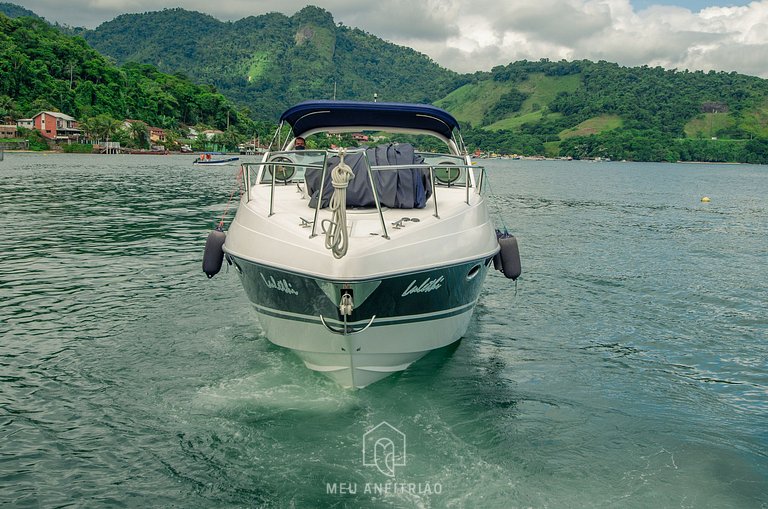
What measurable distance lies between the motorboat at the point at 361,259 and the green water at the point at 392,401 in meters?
0.73

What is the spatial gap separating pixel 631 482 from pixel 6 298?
10.7 meters

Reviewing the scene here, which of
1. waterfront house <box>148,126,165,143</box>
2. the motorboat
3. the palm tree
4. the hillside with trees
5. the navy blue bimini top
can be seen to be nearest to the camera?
the motorboat

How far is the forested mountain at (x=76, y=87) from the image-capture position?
384ft

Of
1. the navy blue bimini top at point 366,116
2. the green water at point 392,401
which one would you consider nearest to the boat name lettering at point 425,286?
the green water at point 392,401

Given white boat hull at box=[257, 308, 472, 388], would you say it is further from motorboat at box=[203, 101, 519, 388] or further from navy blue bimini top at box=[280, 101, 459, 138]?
navy blue bimini top at box=[280, 101, 459, 138]

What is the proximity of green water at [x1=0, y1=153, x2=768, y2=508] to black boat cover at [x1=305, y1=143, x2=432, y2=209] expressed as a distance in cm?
216

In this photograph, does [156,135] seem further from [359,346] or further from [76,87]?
[359,346]

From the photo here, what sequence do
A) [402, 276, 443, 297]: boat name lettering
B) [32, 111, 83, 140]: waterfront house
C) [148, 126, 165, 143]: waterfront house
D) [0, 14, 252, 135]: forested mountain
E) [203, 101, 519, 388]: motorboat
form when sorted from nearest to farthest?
[203, 101, 519, 388]: motorboat < [402, 276, 443, 297]: boat name lettering < [32, 111, 83, 140]: waterfront house < [0, 14, 252, 135]: forested mountain < [148, 126, 165, 143]: waterfront house

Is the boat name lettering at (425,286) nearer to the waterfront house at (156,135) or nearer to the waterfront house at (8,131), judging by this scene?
the waterfront house at (8,131)

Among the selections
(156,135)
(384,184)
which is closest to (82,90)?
(156,135)

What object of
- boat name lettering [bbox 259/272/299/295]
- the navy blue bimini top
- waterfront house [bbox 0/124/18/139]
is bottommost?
boat name lettering [bbox 259/272/299/295]

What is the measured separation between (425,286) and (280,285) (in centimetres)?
161

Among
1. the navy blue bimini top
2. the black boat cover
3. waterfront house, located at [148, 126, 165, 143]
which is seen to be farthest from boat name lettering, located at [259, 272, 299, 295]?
waterfront house, located at [148, 126, 165, 143]

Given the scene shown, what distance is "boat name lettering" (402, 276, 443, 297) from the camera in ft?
22.4
